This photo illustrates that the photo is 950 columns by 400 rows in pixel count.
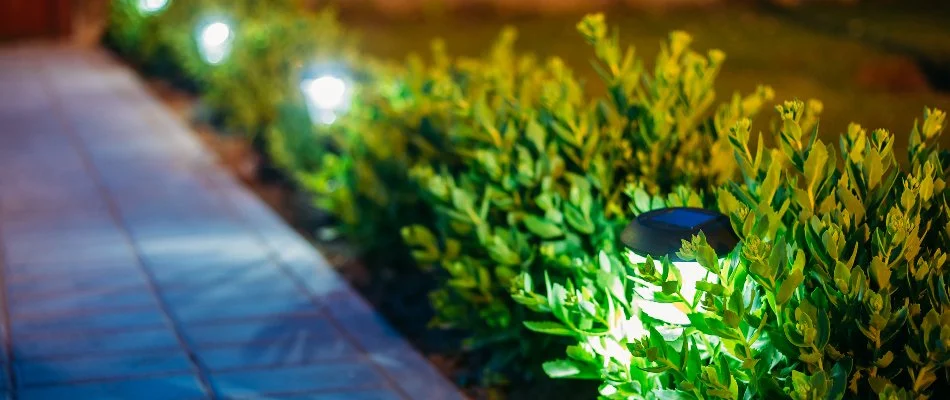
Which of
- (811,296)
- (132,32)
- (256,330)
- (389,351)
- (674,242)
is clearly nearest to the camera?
(811,296)

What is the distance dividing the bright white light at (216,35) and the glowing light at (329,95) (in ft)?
12.7

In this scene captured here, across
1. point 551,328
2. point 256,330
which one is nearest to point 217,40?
point 256,330

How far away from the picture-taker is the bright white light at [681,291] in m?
3.39

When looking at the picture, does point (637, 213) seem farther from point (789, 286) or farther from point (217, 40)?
point (217, 40)

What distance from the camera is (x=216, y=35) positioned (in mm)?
11156

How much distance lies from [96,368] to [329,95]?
3.14 meters

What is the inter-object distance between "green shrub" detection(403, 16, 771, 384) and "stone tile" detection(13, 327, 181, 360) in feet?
4.38

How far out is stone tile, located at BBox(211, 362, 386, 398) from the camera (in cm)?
470

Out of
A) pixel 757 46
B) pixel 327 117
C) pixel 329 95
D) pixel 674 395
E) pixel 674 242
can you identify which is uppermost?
pixel 329 95

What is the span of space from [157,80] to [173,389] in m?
11.5

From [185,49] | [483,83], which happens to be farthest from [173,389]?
[185,49]

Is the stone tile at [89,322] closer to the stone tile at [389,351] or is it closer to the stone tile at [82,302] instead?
the stone tile at [82,302]

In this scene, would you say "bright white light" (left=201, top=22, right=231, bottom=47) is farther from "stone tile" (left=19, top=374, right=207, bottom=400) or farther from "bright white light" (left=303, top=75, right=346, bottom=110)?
"stone tile" (left=19, top=374, right=207, bottom=400)

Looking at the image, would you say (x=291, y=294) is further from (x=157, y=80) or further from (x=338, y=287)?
(x=157, y=80)
